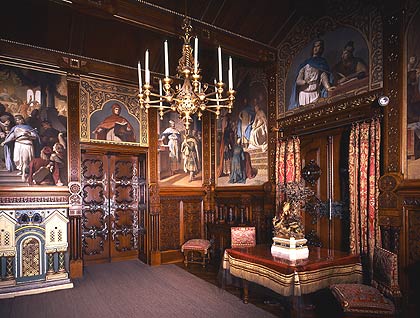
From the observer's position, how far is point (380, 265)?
3914 millimetres

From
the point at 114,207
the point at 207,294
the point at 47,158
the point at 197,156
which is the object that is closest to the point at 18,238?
the point at 47,158

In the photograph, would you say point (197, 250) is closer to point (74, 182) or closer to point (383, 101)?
point (74, 182)

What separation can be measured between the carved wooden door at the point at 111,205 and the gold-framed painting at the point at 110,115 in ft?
2.55

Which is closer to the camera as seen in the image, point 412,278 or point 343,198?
point 412,278

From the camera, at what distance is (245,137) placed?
303 inches

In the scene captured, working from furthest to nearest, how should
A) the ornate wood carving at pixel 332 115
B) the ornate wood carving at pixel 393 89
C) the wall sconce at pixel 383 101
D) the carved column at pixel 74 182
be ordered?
1. the carved column at pixel 74 182
2. the ornate wood carving at pixel 332 115
3. the wall sconce at pixel 383 101
4. the ornate wood carving at pixel 393 89

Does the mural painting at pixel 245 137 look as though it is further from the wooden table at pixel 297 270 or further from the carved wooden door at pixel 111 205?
the wooden table at pixel 297 270

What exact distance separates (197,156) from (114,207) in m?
2.60


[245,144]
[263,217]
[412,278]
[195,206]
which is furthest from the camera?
[195,206]

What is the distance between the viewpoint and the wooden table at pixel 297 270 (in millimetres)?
3787

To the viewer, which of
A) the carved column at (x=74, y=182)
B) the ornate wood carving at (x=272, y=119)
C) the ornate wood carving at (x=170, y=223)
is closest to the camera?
the carved column at (x=74, y=182)

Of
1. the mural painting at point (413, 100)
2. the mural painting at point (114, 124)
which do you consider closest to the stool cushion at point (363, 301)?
the mural painting at point (413, 100)

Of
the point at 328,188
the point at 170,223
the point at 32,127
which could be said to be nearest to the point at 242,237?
the point at 328,188

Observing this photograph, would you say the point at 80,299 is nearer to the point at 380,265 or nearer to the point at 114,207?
the point at 114,207
